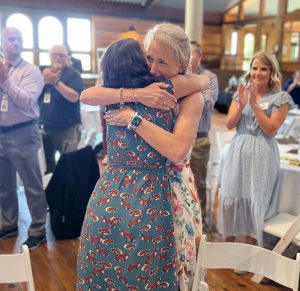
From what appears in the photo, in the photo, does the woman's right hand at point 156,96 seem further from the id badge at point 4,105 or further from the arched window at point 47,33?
the arched window at point 47,33

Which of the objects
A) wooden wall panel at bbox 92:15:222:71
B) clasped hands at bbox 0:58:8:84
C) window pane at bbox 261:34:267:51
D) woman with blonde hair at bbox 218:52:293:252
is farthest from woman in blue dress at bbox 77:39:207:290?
window pane at bbox 261:34:267:51

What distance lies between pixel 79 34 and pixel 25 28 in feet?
4.60

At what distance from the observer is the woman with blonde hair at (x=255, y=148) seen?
227cm

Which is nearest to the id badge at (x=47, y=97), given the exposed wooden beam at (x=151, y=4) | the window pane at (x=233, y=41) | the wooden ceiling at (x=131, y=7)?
the wooden ceiling at (x=131, y=7)

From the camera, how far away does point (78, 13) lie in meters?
9.77

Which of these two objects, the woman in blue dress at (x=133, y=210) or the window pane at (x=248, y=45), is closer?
the woman in blue dress at (x=133, y=210)

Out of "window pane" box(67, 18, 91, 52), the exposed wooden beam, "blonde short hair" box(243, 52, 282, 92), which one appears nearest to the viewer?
"blonde short hair" box(243, 52, 282, 92)

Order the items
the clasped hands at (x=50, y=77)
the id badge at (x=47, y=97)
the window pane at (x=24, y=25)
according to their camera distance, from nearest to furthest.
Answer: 1. the clasped hands at (x=50, y=77)
2. the id badge at (x=47, y=97)
3. the window pane at (x=24, y=25)

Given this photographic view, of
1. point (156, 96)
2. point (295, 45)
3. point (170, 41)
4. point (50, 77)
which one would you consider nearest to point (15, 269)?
point (156, 96)

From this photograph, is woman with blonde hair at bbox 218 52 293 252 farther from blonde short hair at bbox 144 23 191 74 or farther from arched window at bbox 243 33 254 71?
arched window at bbox 243 33 254 71

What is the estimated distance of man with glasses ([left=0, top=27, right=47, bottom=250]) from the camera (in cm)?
248

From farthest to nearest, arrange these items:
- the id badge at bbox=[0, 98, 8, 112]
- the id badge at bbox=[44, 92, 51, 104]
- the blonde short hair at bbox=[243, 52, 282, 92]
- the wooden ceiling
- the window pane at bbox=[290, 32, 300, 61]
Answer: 1. the window pane at bbox=[290, 32, 300, 61]
2. the wooden ceiling
3. the id badge at bbox=[44, 92, 51, 104]
4. the id badge at bbox=[0, 98, 8, 112]
5. the blonde short hair at bbox=[243, 52, 282, 92]

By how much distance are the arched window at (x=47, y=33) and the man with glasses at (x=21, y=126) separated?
7.27 m

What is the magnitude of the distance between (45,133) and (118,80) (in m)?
2.29
